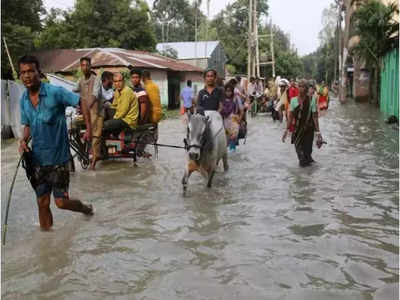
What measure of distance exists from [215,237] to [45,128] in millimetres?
2118

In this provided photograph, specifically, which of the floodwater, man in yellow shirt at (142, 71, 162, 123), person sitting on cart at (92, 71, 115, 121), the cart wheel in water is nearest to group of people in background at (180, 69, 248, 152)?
man in yellow shirt at (142, 71, 162, 123)

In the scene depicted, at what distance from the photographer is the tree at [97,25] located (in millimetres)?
33812

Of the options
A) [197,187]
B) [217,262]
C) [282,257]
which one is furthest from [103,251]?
[197,187]

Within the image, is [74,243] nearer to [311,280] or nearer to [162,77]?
[311,280]

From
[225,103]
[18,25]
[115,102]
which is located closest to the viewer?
[115,102]

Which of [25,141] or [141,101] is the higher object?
[141,101]

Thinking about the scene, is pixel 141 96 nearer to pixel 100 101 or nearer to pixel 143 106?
pixel 143 106

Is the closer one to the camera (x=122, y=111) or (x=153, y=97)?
(x=122, y=111)

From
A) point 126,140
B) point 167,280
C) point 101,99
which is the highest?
point 101,99

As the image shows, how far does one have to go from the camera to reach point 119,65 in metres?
24.4

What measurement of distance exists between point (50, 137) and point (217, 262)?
2.06 m

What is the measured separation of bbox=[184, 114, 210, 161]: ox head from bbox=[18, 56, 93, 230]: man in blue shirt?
1925 millimetres

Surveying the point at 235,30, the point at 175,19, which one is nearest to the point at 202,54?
the point at 235,30

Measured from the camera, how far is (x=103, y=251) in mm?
4992
